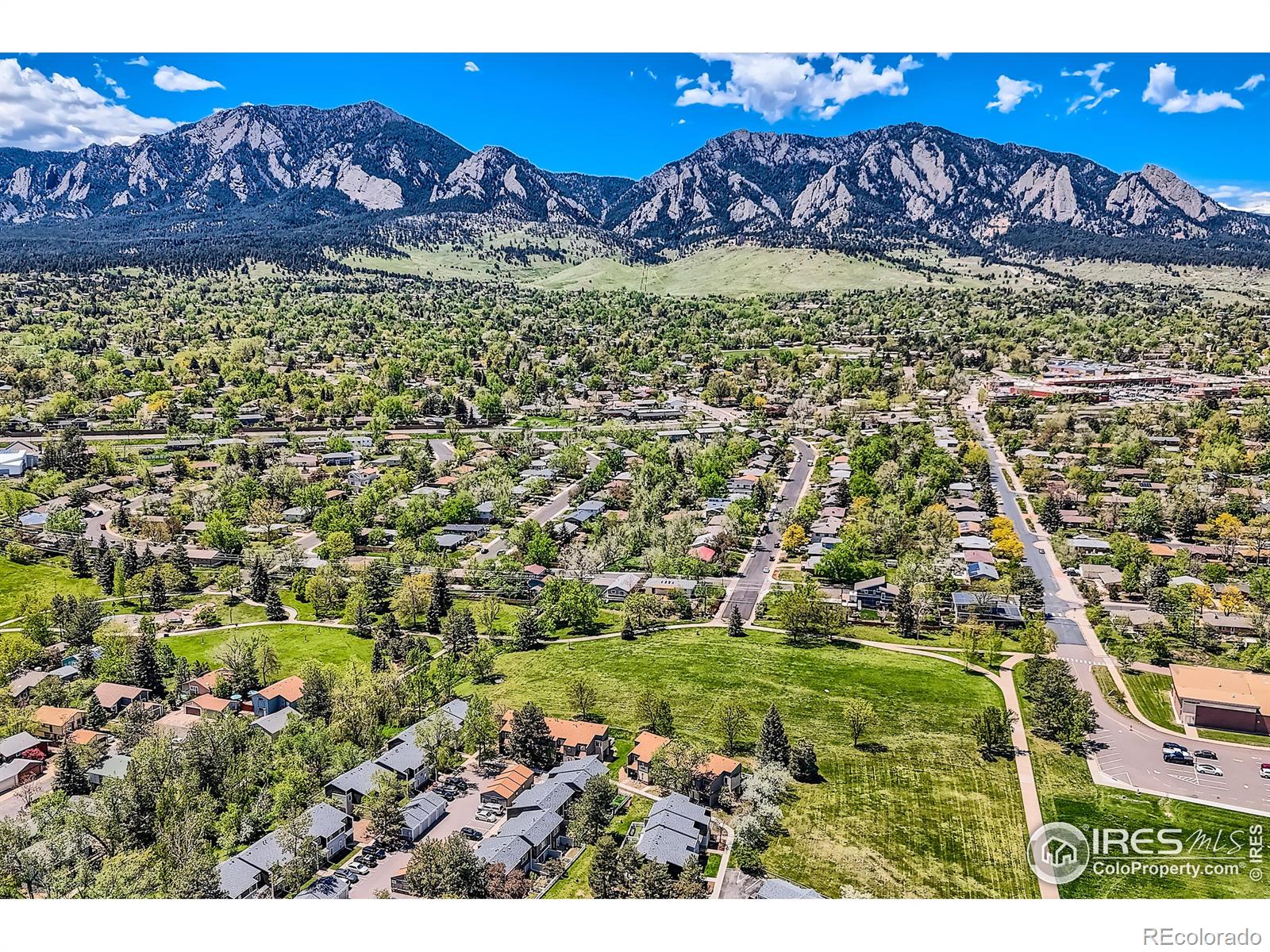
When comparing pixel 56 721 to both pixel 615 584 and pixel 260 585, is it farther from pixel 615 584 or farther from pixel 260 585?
pixel 615 584

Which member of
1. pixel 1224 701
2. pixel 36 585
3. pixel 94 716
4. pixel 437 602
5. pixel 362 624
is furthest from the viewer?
pixel 36 585

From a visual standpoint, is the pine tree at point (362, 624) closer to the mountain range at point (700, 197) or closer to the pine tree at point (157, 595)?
the pine tree at point (157, 595)

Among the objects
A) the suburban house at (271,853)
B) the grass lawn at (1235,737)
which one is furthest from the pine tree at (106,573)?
the grass lawn at (1235,737)

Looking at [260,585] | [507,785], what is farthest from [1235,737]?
[260,585]

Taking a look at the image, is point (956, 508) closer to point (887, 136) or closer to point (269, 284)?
point (269, 284)

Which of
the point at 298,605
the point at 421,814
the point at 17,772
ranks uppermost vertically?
the point at 421,814

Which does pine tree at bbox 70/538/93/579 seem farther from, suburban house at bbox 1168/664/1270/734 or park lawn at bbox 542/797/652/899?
suburban house at bbox 1168/664/1270/734

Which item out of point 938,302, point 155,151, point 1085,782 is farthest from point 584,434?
point 155,151
